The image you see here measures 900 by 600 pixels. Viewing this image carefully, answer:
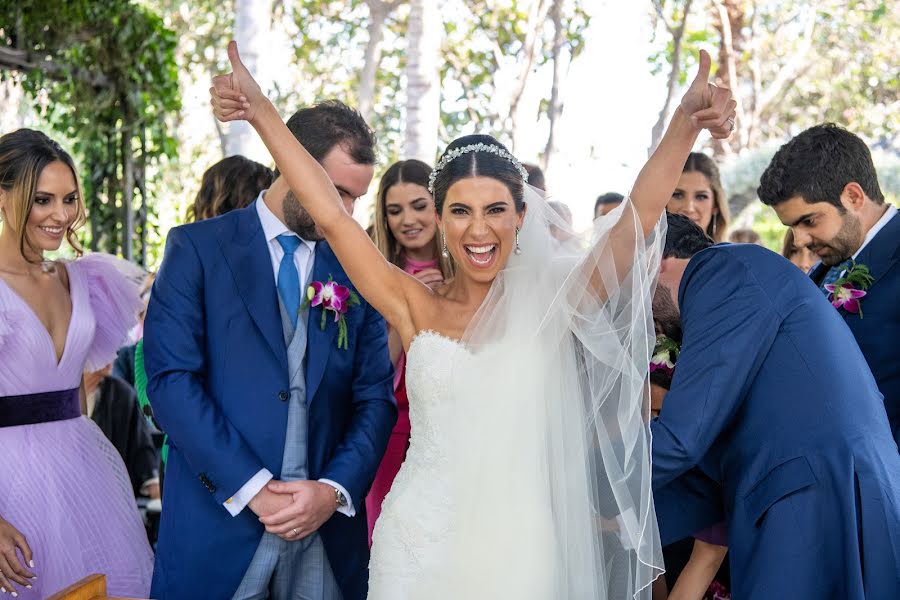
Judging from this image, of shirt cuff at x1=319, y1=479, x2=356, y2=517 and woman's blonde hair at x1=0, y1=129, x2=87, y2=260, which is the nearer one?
shirt cuff at x1=319, y1=479, x2=356, y2=517

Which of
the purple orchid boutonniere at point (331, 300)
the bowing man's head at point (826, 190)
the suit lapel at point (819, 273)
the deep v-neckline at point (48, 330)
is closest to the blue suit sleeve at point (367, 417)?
the purple orchid boutonniere at point (331, 300)

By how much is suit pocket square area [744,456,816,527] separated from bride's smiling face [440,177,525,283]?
3.43ft

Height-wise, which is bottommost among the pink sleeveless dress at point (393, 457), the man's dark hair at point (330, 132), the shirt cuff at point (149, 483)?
the shirt cuff at point (149, 483)

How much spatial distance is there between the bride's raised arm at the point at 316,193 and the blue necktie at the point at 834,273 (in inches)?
63.8

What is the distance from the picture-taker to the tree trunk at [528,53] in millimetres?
12602

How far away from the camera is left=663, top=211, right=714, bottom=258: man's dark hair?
11.0 feet

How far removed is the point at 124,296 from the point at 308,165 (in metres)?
1.42

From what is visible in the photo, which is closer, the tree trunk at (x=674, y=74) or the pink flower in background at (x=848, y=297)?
the pink flower in background at (x=848, y=297)

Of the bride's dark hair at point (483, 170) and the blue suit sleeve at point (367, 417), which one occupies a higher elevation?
the bride's dark hair at point (483, 170)

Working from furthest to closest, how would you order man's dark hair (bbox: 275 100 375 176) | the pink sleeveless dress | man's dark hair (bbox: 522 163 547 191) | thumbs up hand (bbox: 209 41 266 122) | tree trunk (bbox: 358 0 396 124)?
tree trunk (bbox: 358 0 396 124), man's dark hair (bbox: 522 163 547 191), the pink sleeveless dress, man's dark hair (bbox: 275 100 375 176), thumbs up hand (bbox: 209 41 266 122)

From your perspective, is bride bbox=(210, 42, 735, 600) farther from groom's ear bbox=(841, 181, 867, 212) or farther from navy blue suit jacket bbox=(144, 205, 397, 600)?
groom's ear bbox=(841, 181, 867, 212)

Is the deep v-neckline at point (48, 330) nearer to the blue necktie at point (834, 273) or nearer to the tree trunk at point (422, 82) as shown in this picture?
the blue necktie at point (834, 273)

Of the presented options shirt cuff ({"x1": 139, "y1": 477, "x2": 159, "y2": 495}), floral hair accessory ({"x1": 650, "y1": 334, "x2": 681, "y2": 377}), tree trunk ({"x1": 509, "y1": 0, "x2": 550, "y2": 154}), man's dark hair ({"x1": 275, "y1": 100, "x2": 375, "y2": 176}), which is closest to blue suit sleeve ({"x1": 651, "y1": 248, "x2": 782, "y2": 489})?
floral hair accessory ({"x1": 650, "y1": 334, "x2": 681, "y2": 377})

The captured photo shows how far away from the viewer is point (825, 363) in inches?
106
